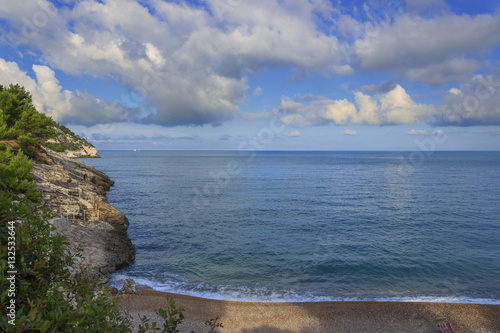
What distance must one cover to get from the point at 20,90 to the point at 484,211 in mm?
75043

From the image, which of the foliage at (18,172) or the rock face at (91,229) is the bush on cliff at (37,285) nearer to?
the rock face at (91,229)

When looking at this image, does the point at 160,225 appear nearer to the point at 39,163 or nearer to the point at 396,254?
the point at 39,163

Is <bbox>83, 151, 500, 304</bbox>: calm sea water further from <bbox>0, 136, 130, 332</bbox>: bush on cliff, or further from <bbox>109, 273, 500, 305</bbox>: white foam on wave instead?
<bbox>0, 136, 130, 332</bbox>: bush on cliff

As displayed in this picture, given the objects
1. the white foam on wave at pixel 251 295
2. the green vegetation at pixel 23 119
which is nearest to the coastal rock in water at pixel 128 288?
the white foam on wave at pixel 251 295

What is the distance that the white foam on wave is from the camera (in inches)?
816

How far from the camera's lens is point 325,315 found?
1833cm

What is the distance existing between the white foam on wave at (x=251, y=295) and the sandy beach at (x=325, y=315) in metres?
1.10

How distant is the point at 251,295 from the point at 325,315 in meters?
5.82

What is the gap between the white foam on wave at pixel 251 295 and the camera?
2072cm

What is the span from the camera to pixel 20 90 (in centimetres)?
4356

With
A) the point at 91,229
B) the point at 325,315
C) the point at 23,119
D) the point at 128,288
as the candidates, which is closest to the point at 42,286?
the point at 325,315

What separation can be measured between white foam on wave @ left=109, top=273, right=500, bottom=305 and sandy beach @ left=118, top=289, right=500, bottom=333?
3.61ft

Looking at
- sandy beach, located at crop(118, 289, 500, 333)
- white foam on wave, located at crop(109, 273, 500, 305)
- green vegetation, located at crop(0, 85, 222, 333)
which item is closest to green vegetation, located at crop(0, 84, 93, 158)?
white foam on wave, located at crop(109, 273, 500, 305)

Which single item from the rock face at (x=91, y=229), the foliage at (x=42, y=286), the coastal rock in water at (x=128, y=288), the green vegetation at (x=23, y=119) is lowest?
the coastal rock in water at (x=128, y=288)
